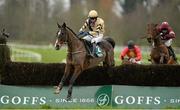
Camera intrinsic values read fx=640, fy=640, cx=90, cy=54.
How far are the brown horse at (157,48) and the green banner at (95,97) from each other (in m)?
2.11

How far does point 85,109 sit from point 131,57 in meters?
5.63

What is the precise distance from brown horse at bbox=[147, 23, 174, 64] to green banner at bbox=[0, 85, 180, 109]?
2.11 meters

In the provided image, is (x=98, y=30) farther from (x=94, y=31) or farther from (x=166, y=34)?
(x=166, y=34)

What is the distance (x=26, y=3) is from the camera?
237 ft

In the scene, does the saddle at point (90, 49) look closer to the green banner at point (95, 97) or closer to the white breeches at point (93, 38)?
the white breeches at point (93, 38)

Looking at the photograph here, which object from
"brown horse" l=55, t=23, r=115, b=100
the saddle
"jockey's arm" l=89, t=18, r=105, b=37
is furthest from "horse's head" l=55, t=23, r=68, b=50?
"jockey's arm" l=89, t=18, r=105, b=37

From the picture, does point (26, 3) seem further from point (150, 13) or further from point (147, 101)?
point (147, 101)

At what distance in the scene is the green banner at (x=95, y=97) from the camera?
54.4 ft

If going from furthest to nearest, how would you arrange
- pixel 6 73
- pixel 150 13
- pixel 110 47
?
pixel 150 13
pixel 110 47
pixel 6 73

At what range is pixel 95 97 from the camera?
16953mm

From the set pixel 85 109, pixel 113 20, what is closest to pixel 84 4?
pixel 113 20

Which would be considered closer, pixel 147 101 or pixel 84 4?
pixel 147 101

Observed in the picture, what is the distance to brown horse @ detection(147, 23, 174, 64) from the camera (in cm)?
1920

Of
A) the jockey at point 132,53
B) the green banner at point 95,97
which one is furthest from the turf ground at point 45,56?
the green banner at point 95,97
